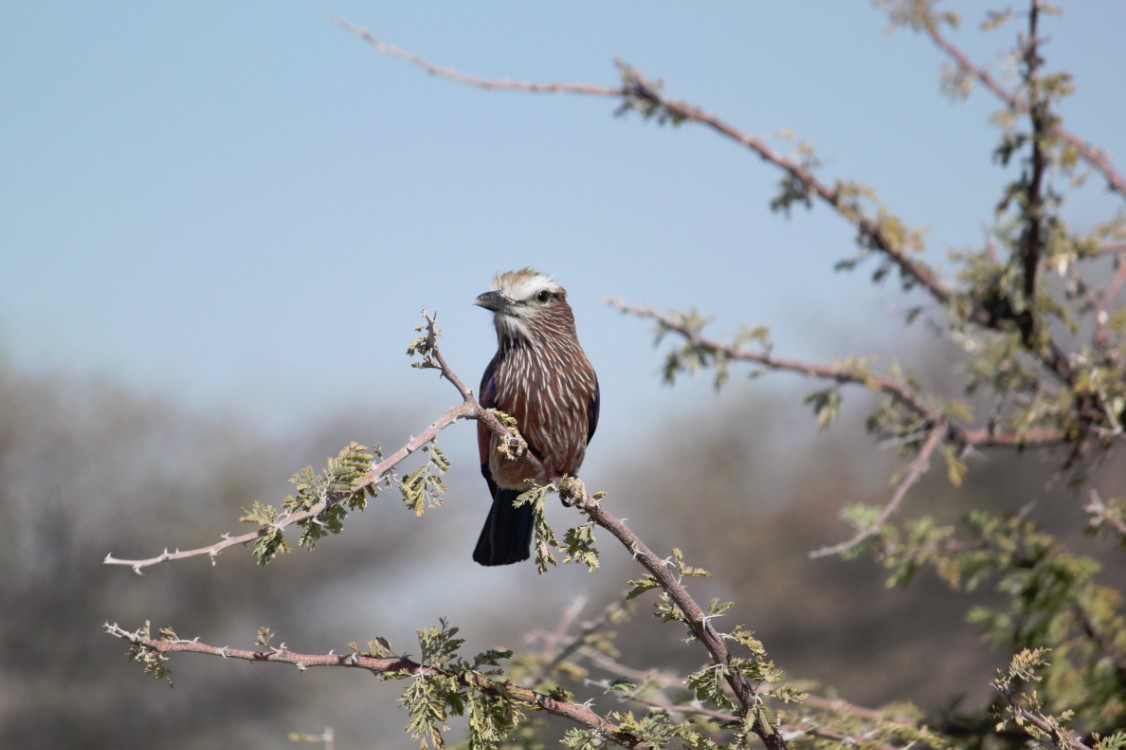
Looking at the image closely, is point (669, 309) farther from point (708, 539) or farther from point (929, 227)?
point (708, 539)

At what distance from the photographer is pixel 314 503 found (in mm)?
2426

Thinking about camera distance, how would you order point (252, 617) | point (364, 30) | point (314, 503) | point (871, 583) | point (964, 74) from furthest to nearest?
point (871, 583) → point (252, 617) → point (964, 74) → point (364, 30) → point (314, 503)

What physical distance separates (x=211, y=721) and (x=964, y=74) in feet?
28.2

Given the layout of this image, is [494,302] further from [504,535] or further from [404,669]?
[404,669]

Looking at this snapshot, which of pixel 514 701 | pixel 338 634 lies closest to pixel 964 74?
pixel 514 701

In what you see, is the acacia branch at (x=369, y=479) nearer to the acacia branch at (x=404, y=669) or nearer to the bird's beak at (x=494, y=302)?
the acacia branch at (x=404, y=669)

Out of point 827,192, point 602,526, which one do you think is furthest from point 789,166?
point 602,526

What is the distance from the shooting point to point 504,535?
4691 millimetres

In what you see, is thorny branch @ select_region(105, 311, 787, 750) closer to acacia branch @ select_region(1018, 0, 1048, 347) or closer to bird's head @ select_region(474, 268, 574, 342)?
bird's head @ select_region(474, 268, 574, 342)

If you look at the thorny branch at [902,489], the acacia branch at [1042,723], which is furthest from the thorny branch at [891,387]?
the acacia branch at [1042,723]

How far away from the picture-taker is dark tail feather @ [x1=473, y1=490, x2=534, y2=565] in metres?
4.64

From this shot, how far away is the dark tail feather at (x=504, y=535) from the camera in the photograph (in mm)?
4641

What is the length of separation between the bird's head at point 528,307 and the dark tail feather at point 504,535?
2.37ft

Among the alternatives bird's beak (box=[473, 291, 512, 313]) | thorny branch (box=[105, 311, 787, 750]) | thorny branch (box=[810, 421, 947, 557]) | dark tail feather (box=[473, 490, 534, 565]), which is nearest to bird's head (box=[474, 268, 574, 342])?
bird's beak (box=[473, 291, 512, 313])
